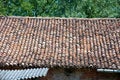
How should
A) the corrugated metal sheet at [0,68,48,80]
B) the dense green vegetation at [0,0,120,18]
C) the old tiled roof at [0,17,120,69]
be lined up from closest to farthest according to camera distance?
the corrugated metal sheet at [0,68,48,80] < the old tiled roof at [0,17,120,69] < the dense green vegetation at [0,0,120,18]

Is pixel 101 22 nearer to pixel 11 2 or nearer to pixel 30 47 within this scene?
pixel 30 47

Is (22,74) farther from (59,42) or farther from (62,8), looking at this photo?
(62,8)

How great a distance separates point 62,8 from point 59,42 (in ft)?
44.5

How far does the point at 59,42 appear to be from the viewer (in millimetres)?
17438

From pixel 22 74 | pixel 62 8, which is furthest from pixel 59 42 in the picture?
pixel 62 8

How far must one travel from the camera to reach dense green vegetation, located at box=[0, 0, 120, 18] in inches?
1137

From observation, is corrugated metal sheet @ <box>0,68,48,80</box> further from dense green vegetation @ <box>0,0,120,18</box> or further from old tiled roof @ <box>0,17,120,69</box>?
dense green vegetation @ <box>0,0,120,18</box>

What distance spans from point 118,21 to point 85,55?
4.75 m

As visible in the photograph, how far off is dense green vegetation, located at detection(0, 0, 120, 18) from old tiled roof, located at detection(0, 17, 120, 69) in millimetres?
8925

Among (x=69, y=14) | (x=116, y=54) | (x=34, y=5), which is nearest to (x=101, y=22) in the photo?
(x=116, y=54)

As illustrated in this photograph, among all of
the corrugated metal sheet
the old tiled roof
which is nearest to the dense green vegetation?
the old tiled roof

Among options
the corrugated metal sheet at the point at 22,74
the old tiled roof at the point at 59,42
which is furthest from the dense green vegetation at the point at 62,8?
the corrugated metal sheet at the point at 22,74

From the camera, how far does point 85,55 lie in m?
16.1

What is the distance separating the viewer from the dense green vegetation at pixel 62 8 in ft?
94.8
